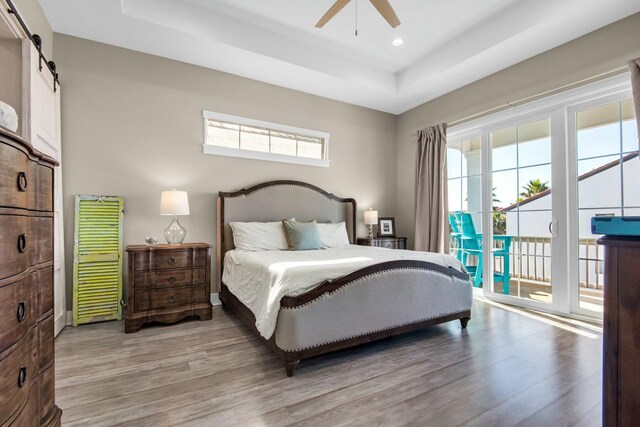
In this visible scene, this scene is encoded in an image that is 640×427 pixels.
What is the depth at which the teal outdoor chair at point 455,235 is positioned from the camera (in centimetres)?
439

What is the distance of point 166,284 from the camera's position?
2.92 meters

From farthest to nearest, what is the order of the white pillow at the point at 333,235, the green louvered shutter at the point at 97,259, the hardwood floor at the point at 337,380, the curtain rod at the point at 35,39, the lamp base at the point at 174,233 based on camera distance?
the white pillow at the point at 333,235 → the lamp base at the point at 174,233 → the green louvered shutter at the point at 97,259 → the curtain rod at the point at 35,39 → the hardwood floor at the point at 337,380

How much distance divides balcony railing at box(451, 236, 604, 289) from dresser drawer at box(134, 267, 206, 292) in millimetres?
3586

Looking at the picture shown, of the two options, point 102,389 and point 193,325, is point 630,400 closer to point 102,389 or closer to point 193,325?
→ point 102,389

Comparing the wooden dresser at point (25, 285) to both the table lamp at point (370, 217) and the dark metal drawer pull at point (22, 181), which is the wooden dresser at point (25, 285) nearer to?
the dark metal drawer pull at point (22, 181)

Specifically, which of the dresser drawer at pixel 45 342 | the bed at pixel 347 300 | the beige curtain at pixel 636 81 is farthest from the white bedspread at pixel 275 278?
the beige curtain at pixel 636 81

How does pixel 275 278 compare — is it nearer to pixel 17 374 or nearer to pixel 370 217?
pixel 17 374

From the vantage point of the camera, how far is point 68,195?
301 cm

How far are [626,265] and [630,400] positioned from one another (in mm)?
378

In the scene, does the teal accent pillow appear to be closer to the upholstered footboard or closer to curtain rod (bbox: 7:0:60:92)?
the upholstered footboard

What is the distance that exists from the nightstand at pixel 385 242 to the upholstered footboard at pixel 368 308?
71.3 inches

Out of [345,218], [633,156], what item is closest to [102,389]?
[345,218]

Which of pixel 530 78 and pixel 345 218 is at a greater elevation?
pixel 530 78

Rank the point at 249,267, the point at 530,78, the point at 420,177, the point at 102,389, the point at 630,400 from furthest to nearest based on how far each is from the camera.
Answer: the point at 420,177 → the point at 530,78 → the point at 249,267 → the point at 102,389 → the point at 630,400
